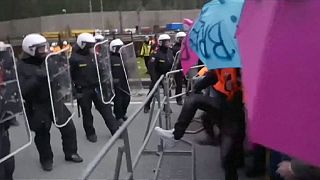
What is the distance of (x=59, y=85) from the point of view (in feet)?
23.1

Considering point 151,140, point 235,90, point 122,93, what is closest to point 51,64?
point 151,140

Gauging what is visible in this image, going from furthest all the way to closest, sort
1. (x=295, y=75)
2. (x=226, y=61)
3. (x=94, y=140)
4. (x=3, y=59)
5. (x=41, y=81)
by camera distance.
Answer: (x=94, y=140)
(x=41, y=81)
(x=3, y=59)
(x=226, y=61)
(x=295, y=75)

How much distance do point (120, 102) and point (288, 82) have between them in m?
8.36

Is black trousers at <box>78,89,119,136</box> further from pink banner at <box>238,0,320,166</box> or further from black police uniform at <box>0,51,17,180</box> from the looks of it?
pink banner at <box>238,0,320,166</box>

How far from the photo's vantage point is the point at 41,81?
670cm

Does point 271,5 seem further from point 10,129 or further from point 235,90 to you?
point 10,129

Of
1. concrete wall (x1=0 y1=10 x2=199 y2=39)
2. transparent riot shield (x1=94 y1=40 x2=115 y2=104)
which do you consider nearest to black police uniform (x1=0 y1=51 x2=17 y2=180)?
transparent riot shield (x1=94 y1=40 x2=115 y2=104)

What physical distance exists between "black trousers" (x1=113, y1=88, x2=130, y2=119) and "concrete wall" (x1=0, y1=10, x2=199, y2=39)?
30.9 m

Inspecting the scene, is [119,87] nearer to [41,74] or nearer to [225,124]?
[41,74]

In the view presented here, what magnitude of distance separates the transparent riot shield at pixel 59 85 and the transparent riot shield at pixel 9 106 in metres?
0.85

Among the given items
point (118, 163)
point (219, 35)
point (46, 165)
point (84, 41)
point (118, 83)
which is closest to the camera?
point (118, 163)

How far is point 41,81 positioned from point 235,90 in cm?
281

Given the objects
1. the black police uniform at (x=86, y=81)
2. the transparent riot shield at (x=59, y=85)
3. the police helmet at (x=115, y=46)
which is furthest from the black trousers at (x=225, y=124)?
the police helmet at (x=115, y=46)

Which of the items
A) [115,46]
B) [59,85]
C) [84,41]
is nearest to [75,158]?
[59,85]
